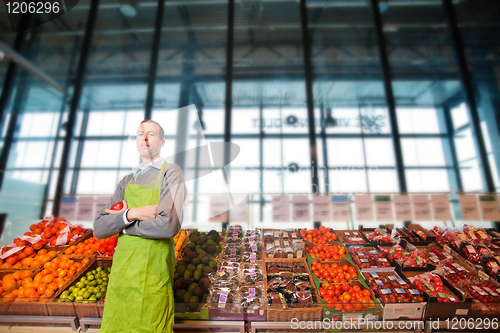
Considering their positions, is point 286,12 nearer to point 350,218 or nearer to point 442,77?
point 442,77

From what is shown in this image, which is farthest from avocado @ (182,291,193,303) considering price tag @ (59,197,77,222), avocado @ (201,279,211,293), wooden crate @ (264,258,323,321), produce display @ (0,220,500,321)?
price tag @ (59,197,77,222)

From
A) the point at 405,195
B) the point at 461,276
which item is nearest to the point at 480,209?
the point at 405,195

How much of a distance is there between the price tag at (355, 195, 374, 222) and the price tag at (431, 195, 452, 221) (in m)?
0.76

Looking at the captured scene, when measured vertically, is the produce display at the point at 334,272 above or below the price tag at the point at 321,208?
below

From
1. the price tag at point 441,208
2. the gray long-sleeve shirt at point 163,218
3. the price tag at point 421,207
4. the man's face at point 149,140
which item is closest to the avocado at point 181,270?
the gray long-sleeve shirt at point 163,218

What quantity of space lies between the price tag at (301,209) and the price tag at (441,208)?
1.51 metres

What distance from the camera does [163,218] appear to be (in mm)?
967

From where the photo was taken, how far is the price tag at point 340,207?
2.39m

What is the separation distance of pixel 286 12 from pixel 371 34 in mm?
1638

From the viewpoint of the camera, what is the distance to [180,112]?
1.22 m

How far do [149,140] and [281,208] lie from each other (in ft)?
5.70

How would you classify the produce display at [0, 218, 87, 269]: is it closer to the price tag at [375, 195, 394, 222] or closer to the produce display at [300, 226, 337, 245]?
the produce display at [300, 226, 337, 245]

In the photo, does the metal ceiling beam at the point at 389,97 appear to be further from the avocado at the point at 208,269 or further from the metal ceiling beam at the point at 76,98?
the metal ceiling beam at the point at 76,98

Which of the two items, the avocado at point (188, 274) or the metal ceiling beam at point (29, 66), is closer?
the avocado at point (188, 274)
